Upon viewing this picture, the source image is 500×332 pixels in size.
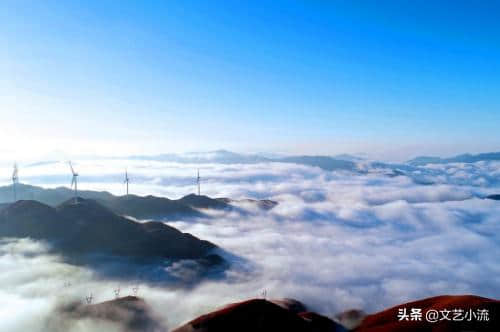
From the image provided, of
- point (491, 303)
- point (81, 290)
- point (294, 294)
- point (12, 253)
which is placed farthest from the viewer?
point (294, 294)

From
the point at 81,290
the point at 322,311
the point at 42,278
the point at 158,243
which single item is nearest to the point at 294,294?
the point at 322,311

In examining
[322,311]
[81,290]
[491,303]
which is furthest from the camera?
[322,311]

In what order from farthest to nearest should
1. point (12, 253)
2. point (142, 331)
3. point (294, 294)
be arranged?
point (294, 294), point (12, 253), point (142, 331)

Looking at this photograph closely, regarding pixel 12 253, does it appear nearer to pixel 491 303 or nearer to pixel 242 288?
pixel 242 288

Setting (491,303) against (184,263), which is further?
(184,263)

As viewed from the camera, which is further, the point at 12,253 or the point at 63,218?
the point at 63,218

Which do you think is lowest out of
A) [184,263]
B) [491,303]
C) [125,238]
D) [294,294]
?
[294,294]

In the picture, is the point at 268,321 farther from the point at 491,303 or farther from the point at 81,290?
the point at 81,290

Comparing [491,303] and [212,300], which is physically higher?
[491,303]

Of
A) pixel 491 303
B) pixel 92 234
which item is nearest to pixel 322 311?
pixel 491 303
